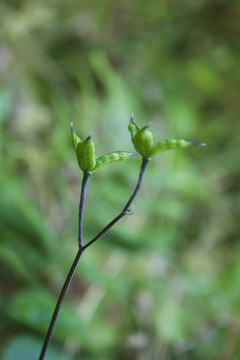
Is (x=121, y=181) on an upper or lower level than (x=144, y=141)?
upper

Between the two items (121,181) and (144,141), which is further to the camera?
(121,181)

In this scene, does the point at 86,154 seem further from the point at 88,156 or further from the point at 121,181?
the point at 121,181

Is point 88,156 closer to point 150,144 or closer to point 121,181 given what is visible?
point 150,144

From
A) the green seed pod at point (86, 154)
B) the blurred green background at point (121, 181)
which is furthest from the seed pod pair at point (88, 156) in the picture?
the blurred green background at point (121, 181)

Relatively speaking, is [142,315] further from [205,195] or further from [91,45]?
[91,45]

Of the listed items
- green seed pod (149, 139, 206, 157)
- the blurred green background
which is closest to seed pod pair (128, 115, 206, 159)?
green seed pod (149, 139, 206, 157)

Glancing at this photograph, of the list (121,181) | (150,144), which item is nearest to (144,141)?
(150,144)
